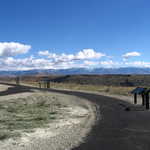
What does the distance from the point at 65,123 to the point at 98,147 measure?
4.96m

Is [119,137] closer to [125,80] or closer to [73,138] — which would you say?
[73,138]

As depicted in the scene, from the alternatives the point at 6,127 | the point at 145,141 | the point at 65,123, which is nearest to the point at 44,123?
the point at 65,123

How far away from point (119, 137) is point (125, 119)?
443cm

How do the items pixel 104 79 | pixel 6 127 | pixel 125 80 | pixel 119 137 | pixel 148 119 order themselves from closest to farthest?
pixel 119 137 → pixel 6 127 → pixel 148 119 → pixel 125 80 → pixel 104 79

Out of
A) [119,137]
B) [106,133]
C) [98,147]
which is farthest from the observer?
[106,133]

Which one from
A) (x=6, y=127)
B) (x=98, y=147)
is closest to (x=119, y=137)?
(x=98, y=147)

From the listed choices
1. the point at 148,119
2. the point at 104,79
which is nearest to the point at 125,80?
the point at 104,79

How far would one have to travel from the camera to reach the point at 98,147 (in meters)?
8.80

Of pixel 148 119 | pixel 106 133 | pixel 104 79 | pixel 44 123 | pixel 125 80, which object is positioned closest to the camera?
pixel 106 133

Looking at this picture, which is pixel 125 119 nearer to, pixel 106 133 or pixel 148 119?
pixel 148 119

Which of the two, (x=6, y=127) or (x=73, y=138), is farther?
(x=6, y=127)

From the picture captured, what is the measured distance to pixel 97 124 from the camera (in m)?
13.1

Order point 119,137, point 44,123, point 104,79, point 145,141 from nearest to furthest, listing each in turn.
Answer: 1. point 145,141
2. point 119,137
3. point 44,123
4. point 104,79

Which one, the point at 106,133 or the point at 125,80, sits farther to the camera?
the point at 125,80
